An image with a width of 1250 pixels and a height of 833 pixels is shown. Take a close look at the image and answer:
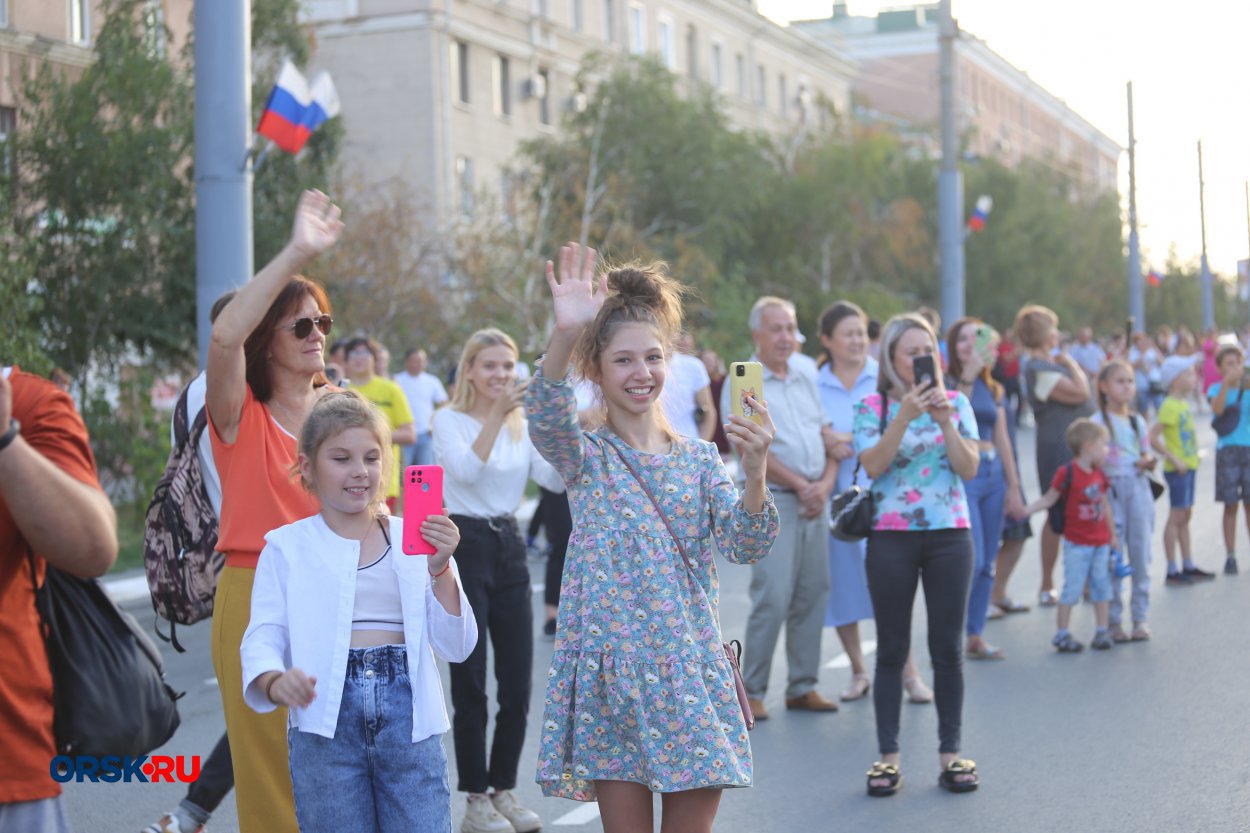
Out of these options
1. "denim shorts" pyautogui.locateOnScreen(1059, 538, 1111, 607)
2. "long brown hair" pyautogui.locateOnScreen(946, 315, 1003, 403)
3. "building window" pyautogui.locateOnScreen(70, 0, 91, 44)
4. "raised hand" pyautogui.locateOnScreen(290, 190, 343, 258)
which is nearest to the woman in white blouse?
"raised hand" pyautogui.locateOnScreen(290, 190, 343, 258)

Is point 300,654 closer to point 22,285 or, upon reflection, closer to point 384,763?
point 384,763

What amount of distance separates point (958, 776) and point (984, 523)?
345 cm

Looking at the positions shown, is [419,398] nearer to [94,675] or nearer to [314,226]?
[314,226]

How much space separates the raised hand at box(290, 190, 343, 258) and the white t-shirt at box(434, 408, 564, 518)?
196 cm

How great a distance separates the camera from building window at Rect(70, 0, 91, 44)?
24.3 m

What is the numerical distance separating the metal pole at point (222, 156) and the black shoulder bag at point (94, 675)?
328 inches

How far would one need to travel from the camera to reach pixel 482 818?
604cm

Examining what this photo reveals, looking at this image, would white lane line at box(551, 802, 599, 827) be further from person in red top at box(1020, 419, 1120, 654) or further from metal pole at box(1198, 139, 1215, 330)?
metal pole at box(1198, 139, 1215, 330)

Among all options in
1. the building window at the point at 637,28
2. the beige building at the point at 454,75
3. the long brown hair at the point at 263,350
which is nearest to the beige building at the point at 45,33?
the beige building at the point at 454,75

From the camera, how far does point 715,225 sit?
37.2 m

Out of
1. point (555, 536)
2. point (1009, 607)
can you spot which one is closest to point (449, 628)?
point (555, 536)

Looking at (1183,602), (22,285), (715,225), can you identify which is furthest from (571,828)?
(715,225)

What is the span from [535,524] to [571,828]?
7628 millimetres

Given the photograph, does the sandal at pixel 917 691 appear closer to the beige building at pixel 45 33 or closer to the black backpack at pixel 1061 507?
the black backpack at pixel 1061 507
